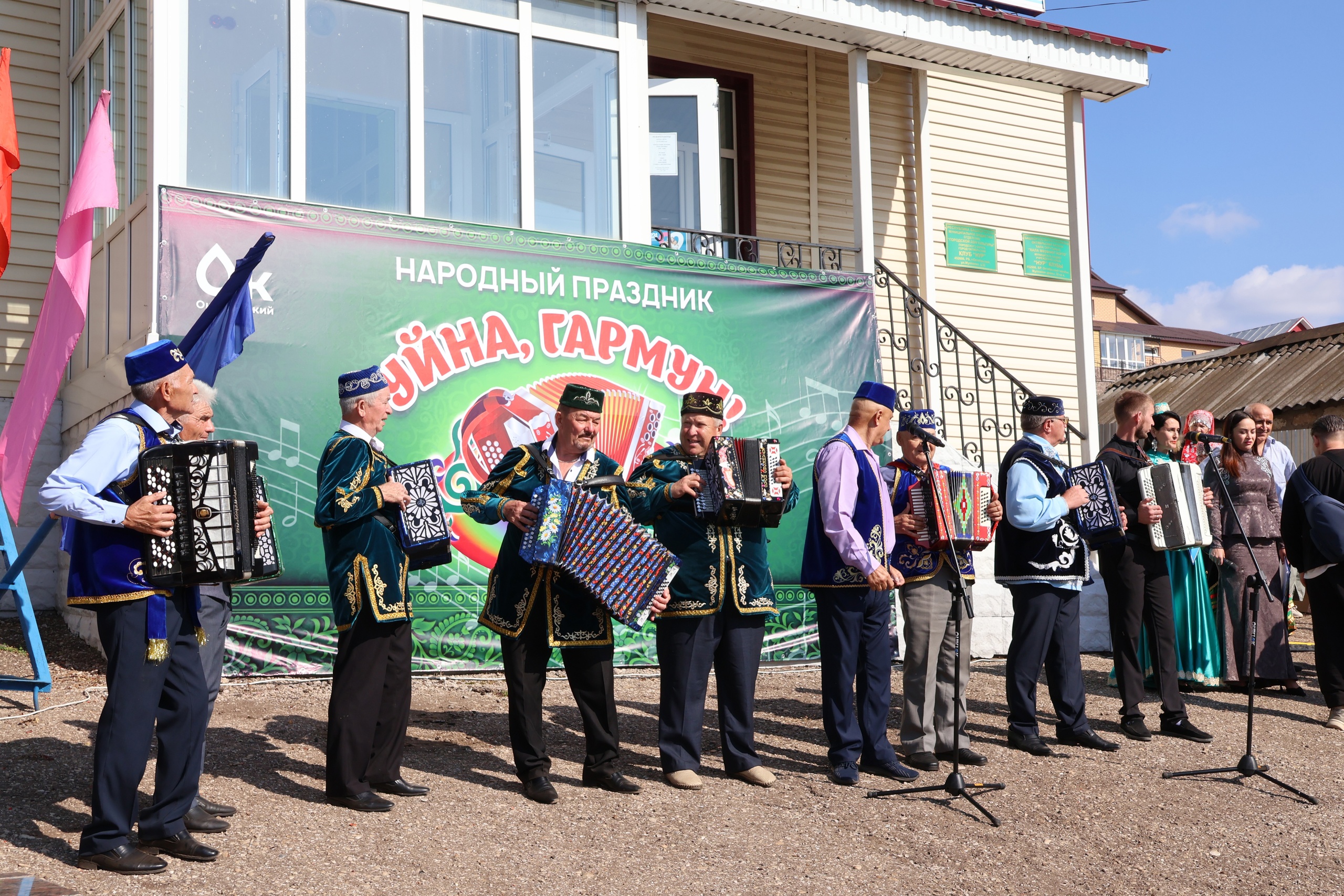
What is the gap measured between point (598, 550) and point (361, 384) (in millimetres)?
1268

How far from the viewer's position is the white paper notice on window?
1165 cm

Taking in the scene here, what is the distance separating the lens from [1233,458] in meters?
8.65

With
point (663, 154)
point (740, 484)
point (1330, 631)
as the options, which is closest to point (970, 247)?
point (663, 154)

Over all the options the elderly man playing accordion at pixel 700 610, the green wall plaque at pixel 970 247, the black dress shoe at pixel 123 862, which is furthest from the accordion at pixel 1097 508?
the green wall plaque at pixel 970 247

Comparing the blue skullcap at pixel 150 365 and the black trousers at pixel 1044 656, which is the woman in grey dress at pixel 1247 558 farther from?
the blue skullcap at pixel 150 365

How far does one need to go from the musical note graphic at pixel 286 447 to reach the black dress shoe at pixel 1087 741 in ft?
16.2

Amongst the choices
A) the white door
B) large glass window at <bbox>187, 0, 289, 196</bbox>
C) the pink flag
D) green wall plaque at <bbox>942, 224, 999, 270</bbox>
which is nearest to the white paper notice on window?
the white door

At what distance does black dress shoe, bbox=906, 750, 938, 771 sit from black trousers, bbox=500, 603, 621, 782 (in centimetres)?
162

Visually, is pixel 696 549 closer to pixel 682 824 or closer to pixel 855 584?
pixel 855 584

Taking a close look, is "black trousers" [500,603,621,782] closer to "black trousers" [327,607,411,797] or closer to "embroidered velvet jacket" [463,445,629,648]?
"embroidered velvet jacket" [463,445,629,648]

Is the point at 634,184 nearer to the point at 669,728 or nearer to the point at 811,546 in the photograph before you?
the point at 811,546

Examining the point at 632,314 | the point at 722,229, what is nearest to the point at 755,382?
the point at 632,314

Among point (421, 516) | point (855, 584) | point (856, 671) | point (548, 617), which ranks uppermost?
point (421, 516)

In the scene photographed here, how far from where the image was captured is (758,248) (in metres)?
12.2
